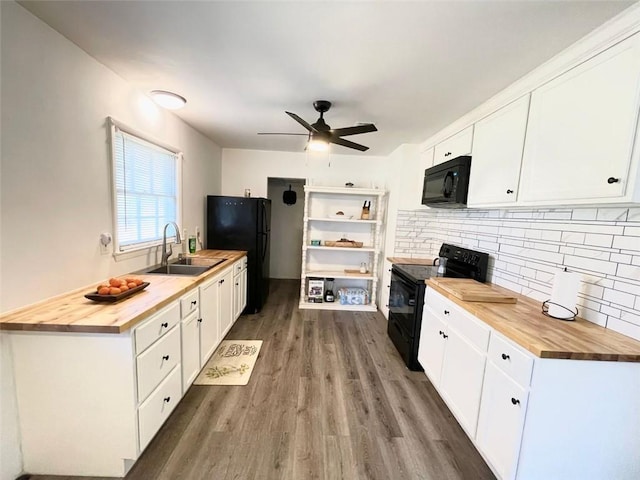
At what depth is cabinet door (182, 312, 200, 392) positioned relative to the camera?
1.96 m

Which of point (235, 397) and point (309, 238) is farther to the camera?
point (309, 238)

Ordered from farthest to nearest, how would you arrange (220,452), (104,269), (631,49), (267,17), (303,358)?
(303,358) < (104,269) < (220,452) < (267,17) < (631,49)

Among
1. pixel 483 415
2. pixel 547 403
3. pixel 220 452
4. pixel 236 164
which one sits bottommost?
pixel 220 452

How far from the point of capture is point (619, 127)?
1207mm

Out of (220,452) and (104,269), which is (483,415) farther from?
(104,269)

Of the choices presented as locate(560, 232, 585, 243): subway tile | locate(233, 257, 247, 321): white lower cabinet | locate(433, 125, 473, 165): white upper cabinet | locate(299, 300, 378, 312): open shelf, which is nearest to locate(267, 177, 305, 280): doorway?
locate(299, 300, 378, 312): open shelf

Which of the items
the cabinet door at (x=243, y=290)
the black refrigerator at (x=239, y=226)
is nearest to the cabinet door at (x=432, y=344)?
the cabinet door at (x=243, y=290)

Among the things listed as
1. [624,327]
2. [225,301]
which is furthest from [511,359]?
[225,301]

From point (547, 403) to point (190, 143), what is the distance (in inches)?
147

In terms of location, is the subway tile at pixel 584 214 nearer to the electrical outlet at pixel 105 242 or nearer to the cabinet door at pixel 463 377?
the cabinet door at pixel 463 377

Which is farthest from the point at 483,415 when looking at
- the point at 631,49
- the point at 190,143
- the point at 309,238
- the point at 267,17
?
the point at 190,143

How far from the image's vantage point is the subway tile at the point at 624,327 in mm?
1312

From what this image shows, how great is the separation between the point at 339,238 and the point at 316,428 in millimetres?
2968

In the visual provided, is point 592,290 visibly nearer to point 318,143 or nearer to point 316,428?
point 316,428
